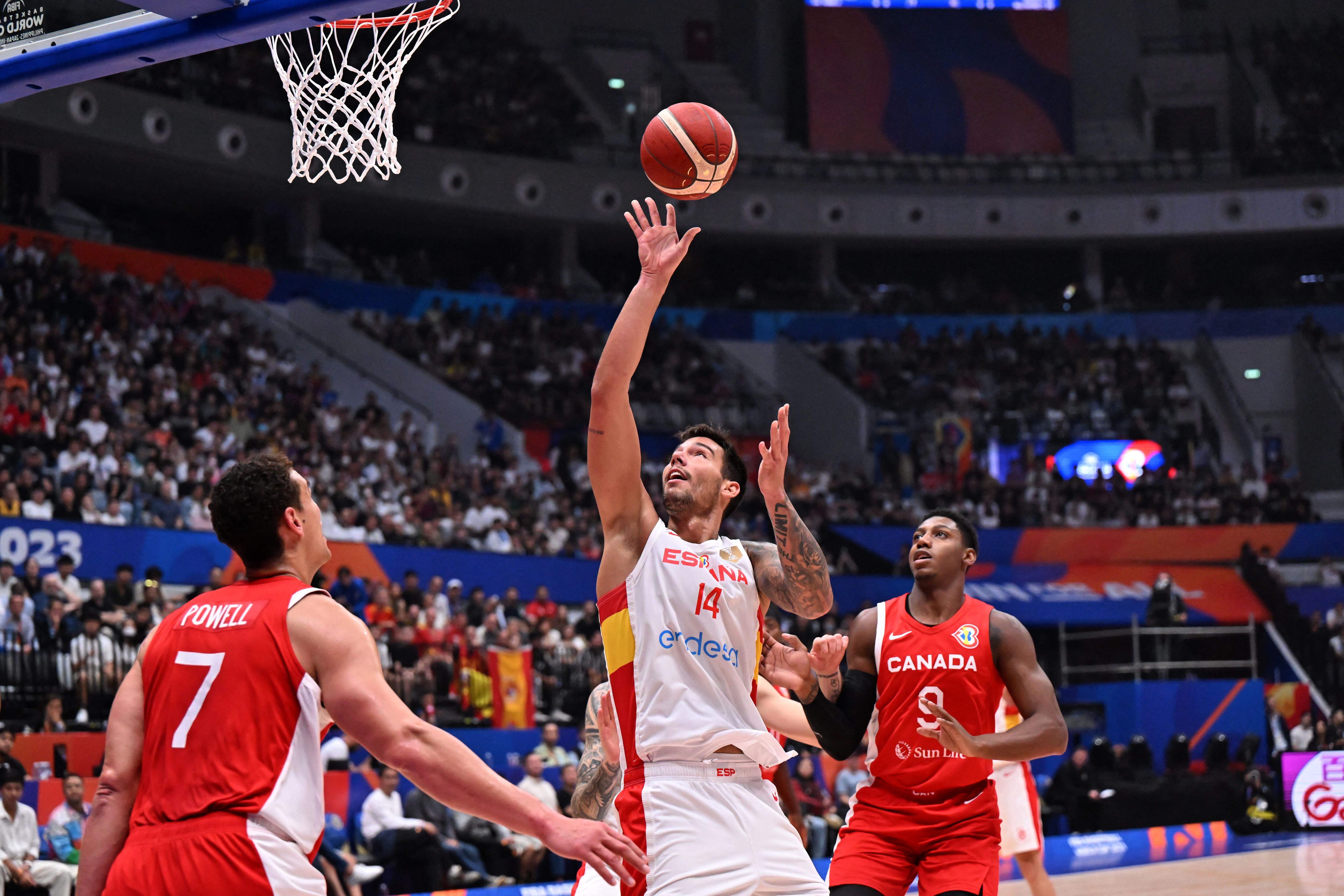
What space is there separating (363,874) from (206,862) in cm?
Answer: 792

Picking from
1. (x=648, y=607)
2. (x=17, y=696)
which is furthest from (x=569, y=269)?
(x=648, y=607)

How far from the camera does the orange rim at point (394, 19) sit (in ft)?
23.9

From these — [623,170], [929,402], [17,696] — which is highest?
[623,170]

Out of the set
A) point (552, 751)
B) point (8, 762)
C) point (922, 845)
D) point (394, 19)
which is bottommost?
point (552, 751)

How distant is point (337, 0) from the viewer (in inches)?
236

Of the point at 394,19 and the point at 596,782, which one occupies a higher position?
the point at 394,19

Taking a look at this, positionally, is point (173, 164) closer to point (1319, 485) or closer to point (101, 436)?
point (101, 436)

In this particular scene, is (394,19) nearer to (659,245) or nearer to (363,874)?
(659,245)

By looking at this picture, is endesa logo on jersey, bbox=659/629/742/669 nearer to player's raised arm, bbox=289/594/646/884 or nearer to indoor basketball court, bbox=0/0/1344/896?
indoor basketball court, bbox=0/0/1344/896

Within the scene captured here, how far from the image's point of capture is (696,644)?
413cm

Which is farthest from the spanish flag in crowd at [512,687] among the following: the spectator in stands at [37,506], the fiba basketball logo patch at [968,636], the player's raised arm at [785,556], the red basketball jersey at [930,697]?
the player's raised arm at [785,556]

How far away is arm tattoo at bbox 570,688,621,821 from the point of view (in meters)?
5.59

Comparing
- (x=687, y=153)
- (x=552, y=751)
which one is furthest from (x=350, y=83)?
(x=552, y=751)

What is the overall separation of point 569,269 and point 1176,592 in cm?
1453
